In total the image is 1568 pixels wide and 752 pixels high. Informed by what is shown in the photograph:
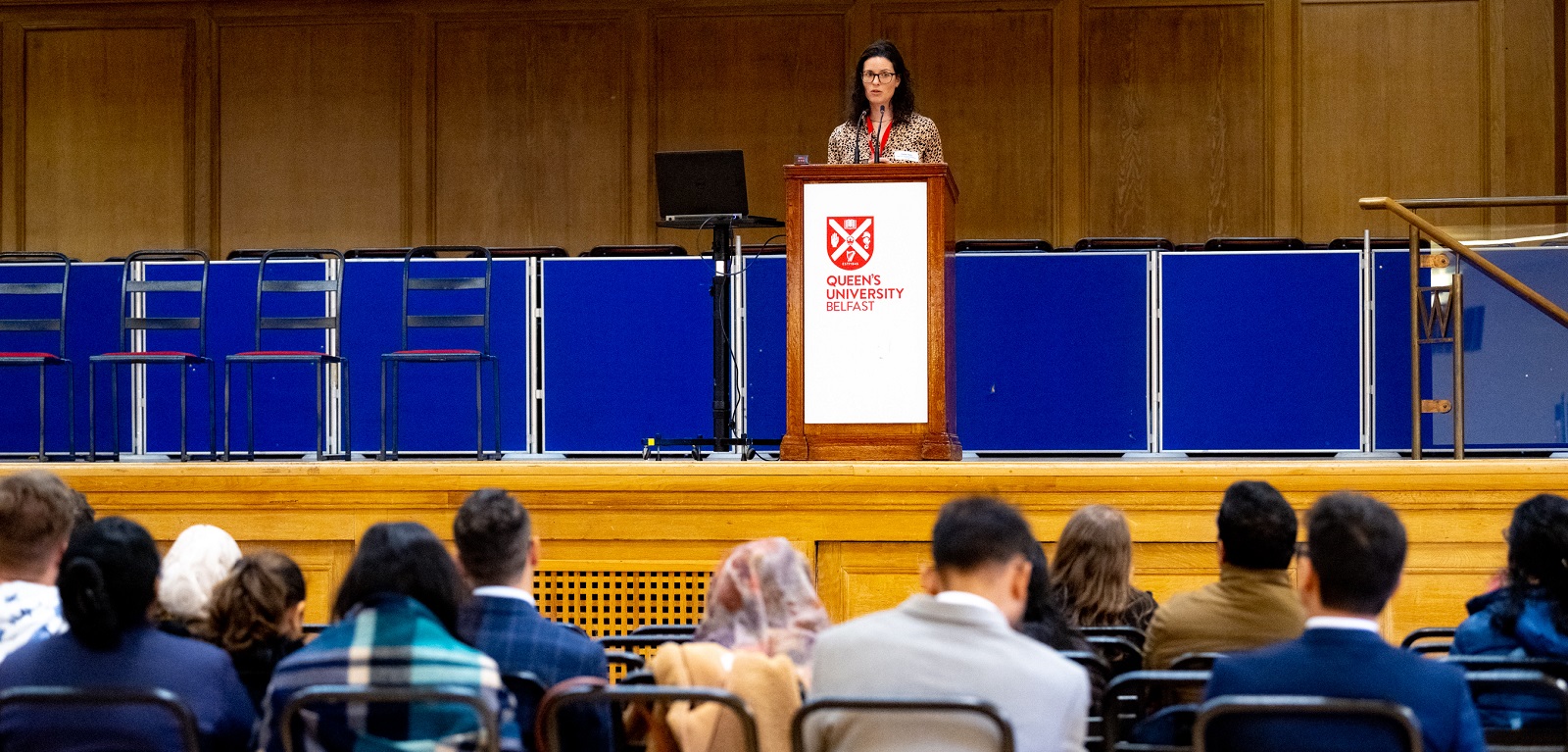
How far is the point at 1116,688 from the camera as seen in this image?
2.43 meters

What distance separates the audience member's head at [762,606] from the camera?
2.63 metres

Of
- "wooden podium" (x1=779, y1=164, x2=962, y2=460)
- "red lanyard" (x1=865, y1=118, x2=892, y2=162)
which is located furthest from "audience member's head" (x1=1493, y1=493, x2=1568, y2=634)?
"red lanyard" (x1=865, y1=118, x2=892, y2=162)

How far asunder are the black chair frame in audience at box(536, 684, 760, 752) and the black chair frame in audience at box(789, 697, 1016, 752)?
0.16 m

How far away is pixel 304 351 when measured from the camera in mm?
6418

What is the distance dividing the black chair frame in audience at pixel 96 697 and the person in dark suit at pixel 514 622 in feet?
1.50

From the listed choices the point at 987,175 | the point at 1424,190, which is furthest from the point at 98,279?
the point at 1424,190

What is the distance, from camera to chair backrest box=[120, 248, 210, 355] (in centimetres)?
625

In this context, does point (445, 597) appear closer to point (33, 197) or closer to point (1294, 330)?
point (1294, 330)

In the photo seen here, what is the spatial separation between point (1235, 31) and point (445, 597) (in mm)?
7791

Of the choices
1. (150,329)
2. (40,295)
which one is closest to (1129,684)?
(150,329)

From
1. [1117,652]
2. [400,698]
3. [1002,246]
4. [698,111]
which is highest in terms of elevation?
[698,111]

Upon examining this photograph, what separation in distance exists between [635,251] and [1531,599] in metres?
4.84

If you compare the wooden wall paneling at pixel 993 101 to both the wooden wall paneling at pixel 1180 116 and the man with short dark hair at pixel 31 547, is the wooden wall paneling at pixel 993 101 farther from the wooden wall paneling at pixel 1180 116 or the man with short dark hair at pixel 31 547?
the man with short dark hair at pixel 31 547

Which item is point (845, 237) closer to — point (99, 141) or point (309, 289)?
point (309, 289)
